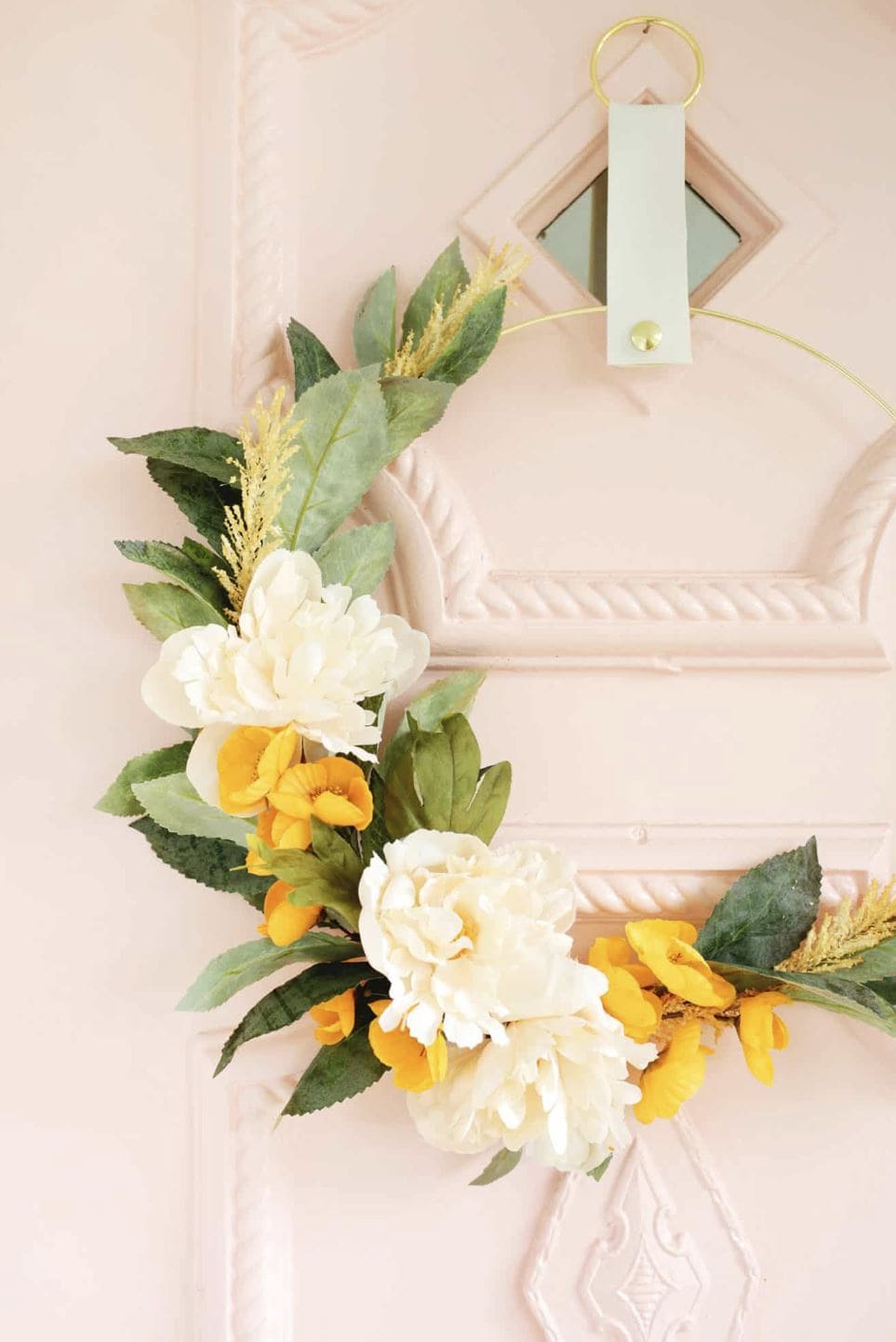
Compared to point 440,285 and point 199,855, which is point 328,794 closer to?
point 199,855

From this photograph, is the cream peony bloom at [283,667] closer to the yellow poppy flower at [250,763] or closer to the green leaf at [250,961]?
the yellow poppy flower at [250,763]

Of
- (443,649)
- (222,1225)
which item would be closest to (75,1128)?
(222,1225)

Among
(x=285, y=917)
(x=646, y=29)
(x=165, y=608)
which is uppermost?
(x=646, y=29)

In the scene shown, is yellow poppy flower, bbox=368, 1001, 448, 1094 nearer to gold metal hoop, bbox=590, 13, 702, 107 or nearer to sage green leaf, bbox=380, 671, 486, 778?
sage green leaf, bbox=380, 671, 486, 778

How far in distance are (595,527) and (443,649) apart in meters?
0.17

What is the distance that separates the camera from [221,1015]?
0.83 meters

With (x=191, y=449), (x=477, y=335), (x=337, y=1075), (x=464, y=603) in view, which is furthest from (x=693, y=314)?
(x=337, y=1075)

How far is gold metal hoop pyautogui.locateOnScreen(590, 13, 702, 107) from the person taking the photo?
82cm

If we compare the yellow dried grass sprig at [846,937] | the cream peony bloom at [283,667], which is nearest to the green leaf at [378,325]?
the cream peony bloom at [283,667]

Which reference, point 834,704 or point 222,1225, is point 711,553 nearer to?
point 834,704

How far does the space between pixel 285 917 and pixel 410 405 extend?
393mm

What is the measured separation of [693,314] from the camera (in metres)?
0.83

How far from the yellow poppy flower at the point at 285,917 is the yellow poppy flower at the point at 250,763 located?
2.7 inches

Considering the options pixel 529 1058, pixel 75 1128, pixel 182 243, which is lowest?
pixel 75 1128
